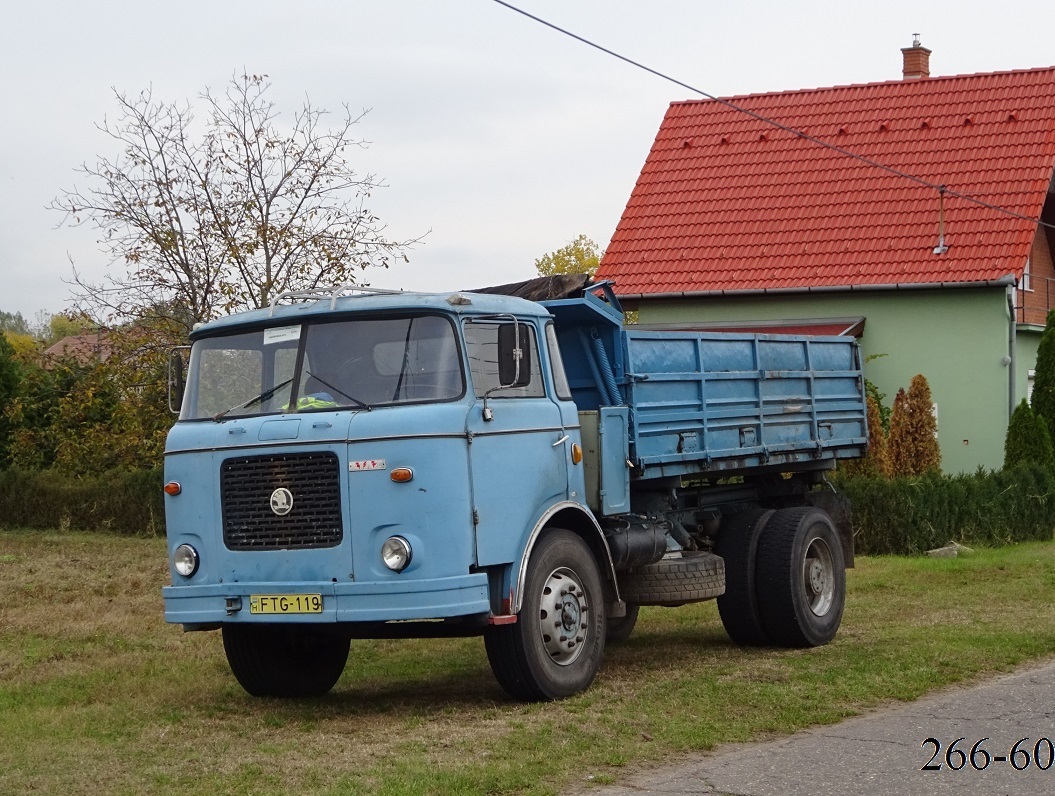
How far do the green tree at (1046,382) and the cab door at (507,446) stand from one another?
16986 mm

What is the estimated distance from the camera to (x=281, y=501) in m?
9.00

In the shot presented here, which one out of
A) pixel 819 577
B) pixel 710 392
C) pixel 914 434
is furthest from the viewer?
pixel 914 434

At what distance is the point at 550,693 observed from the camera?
9.35m

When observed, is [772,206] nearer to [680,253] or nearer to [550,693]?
[680,253]

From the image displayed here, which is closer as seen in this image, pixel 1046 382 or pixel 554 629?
pixel 554 629

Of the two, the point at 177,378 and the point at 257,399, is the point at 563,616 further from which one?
the point at 177,378

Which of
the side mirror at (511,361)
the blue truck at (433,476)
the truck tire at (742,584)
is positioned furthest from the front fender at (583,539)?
the truck tire at (742,584)

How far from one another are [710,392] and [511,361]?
2.67m

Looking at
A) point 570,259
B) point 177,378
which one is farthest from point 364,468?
point 570,259

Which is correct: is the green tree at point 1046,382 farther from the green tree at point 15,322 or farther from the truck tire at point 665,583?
the green tree at point 15,322

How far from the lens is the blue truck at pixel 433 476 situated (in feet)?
28.9

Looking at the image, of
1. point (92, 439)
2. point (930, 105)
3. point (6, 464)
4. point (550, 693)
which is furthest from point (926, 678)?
point (6, 464)

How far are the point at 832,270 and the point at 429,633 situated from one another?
1916 centimetres
